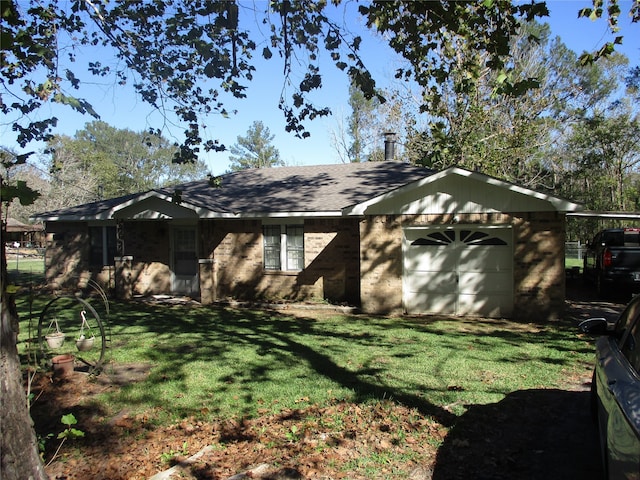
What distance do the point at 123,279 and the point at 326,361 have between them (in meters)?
10.0

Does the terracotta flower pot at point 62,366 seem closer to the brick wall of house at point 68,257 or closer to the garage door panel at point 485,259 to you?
the garage door panel at point 485,259

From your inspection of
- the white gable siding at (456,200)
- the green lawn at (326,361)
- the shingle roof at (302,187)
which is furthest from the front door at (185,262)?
the white gable siding at (456,200)

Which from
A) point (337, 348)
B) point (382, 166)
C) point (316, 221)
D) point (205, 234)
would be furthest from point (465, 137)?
point (337, 348)

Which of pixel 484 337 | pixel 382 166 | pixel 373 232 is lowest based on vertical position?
pixel 484 337

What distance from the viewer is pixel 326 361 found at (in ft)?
24.3

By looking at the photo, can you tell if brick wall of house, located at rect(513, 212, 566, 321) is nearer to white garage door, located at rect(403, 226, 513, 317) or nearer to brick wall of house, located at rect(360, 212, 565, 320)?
brick wall of house, located at rect(360, 212, 565, 320)

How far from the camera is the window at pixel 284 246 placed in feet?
45.6

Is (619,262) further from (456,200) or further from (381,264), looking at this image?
(381,264)

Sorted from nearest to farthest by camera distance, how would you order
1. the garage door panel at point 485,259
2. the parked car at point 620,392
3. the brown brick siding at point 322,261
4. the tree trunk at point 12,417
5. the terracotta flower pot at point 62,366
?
the parked car at point 620,392 < the tree trunk at point 12,417 < the terracotta flower pot at point 62,366 < the brown brick siding at point 322,261 < the garage door panel at point 485,259

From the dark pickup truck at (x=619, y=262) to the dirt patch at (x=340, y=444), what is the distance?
923cm

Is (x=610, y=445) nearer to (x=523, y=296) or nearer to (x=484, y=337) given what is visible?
(x=484, y=337)

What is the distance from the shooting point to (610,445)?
301 centimetres

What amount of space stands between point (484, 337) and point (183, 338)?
5978 millimetres

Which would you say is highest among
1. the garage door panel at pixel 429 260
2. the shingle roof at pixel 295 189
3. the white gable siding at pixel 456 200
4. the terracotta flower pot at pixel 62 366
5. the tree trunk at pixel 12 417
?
the shingle roof at pixel 295 189
